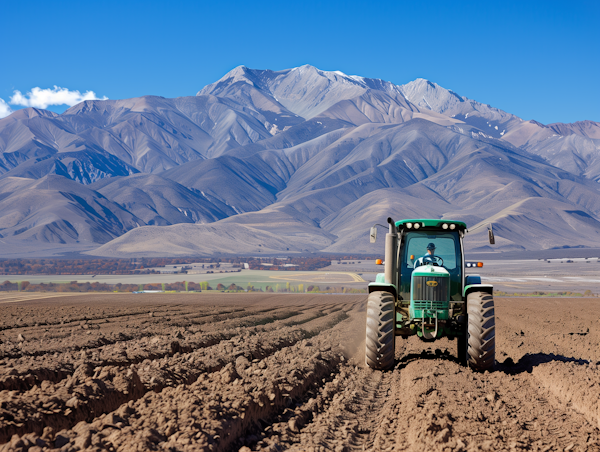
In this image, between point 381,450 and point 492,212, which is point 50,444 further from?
point 492,212

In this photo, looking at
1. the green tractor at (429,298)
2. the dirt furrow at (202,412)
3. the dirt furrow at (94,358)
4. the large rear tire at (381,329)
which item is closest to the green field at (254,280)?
the dirt furrow at (94,358)

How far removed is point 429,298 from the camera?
33.4 feet

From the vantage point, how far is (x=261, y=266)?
287ft

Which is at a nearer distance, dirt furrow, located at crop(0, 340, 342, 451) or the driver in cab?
dirt furrow, located at crop(0, 340, 342, 451)

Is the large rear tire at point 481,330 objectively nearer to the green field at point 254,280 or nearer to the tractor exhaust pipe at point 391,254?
the tractor exhaust pipe at point 391,254

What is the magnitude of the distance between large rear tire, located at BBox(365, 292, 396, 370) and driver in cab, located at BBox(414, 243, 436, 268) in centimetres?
118

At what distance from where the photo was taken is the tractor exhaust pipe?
10383 mm

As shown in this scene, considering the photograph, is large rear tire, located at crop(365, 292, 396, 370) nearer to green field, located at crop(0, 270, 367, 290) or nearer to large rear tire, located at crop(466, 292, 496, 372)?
large rear tire, located at crop(466, 292, 496, 372)

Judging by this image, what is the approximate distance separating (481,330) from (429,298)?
1.04 metres

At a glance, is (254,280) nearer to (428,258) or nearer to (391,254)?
(428,258)

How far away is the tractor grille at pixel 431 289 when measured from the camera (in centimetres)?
1016

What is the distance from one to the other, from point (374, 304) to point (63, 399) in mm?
5316

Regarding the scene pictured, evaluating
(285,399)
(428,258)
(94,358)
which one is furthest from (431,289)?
(94,358)

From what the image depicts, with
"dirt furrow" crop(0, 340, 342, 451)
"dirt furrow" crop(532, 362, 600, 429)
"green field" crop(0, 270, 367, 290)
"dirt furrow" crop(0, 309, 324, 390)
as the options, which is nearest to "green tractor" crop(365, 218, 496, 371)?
"dirt furrow" crop(532, 362, 600, 429)
